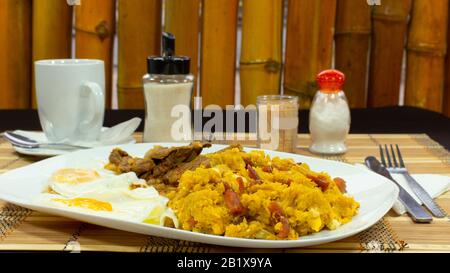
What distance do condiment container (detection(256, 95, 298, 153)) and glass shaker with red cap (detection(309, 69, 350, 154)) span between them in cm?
6

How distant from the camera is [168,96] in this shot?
4.74 feet

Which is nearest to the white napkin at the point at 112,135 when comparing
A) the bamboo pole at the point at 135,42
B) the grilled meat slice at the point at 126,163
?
the grilled meat slice at the point at 126,163

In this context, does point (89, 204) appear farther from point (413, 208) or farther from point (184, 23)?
point (184, 23)

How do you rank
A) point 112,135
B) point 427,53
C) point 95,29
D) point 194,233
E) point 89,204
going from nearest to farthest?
point 194,233 → point 89,204 → point 112,135 → point 95,29 → point 427,53

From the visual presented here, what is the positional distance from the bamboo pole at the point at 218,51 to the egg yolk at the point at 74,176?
138 centimetres

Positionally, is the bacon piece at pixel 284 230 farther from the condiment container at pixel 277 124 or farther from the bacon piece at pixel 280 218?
the condiment container at pixel 277 124

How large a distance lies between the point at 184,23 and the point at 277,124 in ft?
3.55

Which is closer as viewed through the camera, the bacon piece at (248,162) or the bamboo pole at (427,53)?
the bacon piece at (248,162)

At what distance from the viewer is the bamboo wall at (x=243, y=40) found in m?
2.38

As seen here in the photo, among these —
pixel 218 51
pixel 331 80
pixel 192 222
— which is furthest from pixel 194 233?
pixel 218 51

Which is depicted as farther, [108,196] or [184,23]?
[184,23]

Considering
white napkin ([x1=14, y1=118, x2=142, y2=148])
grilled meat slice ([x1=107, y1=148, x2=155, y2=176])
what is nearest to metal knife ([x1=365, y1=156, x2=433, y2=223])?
grilled meat slice ([x1=107, y1=148, x2=155, y2=176])

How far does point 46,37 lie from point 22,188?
4.84 ft
